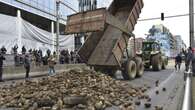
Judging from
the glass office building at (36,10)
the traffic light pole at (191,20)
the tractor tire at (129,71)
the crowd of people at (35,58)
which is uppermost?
the glass office building at (36,10)

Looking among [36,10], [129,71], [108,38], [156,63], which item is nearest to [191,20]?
[156,63]

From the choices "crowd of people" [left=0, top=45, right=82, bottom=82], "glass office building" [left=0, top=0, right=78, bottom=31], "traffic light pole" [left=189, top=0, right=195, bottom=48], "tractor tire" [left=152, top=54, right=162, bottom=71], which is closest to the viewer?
"crowd of people" [left=0, top=45, right=82, bottom=82]

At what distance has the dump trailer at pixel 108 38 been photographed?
57.4 ft

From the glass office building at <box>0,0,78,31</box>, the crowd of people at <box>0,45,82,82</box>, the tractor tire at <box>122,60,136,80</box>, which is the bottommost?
the tractor tire at <box>122,60,136,80</box>

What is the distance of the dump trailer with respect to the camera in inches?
688

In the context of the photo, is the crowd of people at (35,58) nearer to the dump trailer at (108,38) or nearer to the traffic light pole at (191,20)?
the dump trailer at (108,38)

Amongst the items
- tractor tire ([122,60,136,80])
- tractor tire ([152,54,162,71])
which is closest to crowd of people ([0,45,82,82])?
tractor tire ([122,60,136,80])

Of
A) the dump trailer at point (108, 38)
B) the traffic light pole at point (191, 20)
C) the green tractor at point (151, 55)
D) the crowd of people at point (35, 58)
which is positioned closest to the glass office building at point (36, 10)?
the crowd of people at point (35, 58)

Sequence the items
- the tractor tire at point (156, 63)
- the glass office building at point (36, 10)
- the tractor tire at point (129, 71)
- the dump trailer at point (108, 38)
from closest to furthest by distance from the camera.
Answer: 1. the dump trailer at point (108, 38)
2. the tractor tire at point (129, 71)
3. the tractor tire at point (156, 63)
4. the glass office building at point (36, 10)

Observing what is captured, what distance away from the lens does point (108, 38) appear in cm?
1906

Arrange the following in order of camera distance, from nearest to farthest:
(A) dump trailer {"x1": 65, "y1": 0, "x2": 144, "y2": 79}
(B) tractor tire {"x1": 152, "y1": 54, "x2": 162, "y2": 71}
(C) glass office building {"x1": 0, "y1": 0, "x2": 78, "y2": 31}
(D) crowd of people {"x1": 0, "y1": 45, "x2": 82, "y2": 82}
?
(A) dump trailer {"x1": 65, "y1": 0, "x2": 144, "y2": 79}
(D) crowd of people {"x1": 0, "y1": 45, "x2": 82, "y2": 82}
(B) tractor tire {"x1": 152, "y1": 54, "x2": 162, "y2": 71}
(C) glass office building {"x1": 0, "y1": 0, "x2": 78, "y2": 31}

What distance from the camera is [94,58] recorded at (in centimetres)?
1920

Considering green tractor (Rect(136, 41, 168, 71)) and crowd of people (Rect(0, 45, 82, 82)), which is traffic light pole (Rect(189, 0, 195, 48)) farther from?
crowd of people (Rect(0, 45, 82, 82))

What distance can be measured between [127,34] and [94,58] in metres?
2.19
